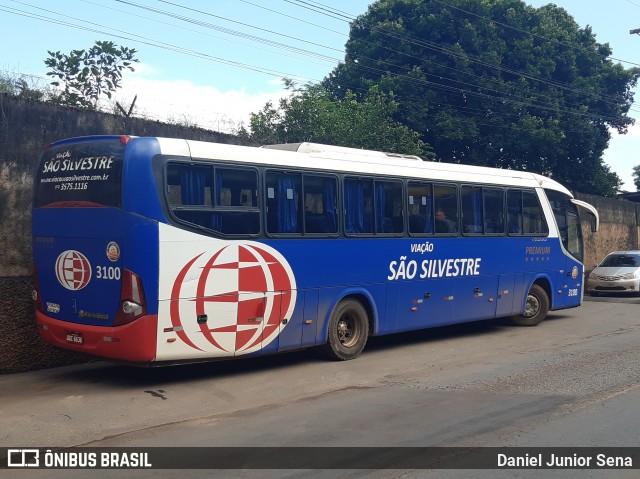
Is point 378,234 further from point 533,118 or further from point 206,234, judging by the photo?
point 533,118

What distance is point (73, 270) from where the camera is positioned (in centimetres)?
972

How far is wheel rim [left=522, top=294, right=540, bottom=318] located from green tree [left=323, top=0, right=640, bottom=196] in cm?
1789

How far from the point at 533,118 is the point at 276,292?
26308 mm

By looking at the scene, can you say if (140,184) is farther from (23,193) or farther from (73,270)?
(23,193)

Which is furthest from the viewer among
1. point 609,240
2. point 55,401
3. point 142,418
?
point 609,240

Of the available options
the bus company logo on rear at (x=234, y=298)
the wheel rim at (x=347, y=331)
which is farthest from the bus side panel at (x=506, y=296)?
the bus company logo on rear at (x=234, y=298)

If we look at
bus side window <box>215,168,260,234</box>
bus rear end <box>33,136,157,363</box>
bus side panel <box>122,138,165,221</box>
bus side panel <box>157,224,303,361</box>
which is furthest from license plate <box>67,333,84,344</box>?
bus side window <box>215,168,260,234</box>

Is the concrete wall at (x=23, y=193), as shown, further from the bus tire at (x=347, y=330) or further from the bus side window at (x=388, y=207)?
the bus side window at (x=388, y=207)

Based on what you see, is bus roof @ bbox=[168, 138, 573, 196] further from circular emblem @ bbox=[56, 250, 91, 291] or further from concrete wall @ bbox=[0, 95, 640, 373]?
concrete wall @ bbox=[0, 95, 640, 373]

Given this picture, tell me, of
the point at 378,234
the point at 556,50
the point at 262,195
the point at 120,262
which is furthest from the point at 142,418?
the point at 556,50

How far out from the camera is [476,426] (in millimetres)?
7723

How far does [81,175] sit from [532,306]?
10.5m

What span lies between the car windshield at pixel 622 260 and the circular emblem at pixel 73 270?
2003 cm

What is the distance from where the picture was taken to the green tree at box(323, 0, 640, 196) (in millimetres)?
34000
